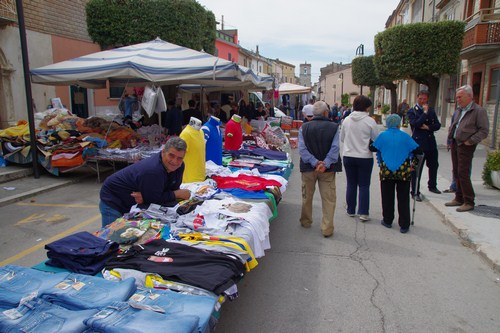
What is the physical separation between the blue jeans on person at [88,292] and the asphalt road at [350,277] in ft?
3.90

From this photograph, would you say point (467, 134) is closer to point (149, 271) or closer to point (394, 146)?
point (394, 146)

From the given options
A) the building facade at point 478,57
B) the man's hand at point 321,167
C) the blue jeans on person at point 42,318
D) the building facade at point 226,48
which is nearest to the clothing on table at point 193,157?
the man's hand at point 321,167

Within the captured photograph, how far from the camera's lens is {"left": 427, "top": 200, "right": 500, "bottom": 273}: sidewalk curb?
172 inches

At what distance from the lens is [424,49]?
1625 cm

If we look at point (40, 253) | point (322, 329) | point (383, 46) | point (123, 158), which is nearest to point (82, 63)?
point (123, 158)

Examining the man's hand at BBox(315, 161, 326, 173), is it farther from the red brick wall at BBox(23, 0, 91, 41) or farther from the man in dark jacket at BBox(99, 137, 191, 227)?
the red brick wall at BBox(23, 0, 91, 41)

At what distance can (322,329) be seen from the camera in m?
3.13

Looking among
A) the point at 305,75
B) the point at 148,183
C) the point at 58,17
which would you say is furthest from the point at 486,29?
the point at 305,75

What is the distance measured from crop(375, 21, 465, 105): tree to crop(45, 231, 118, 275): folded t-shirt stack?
15604 millimetres

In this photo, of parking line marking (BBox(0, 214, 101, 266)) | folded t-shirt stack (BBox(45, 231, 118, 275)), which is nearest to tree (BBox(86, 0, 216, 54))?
parking line marking (BBox(0, 214, 101, 266))

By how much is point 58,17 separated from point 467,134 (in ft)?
53.1

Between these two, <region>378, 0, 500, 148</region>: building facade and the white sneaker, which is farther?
<region>378, 0, 500, 148</region>: building facade

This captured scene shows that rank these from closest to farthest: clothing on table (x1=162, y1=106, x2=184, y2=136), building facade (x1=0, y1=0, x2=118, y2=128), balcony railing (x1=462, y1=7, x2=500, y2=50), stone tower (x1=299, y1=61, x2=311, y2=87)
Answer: clothing on table (x1=162, y1=106, x2=184, y2=136), building facade (x1=0, y1=0, x2=118, y2=128), balcony railing (x1=462, y1=7, x2=500, y2=50), stone tower (x1=299, y1=61, x2=311, y2=87)

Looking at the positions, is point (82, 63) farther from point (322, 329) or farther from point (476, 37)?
point (476, 37)
